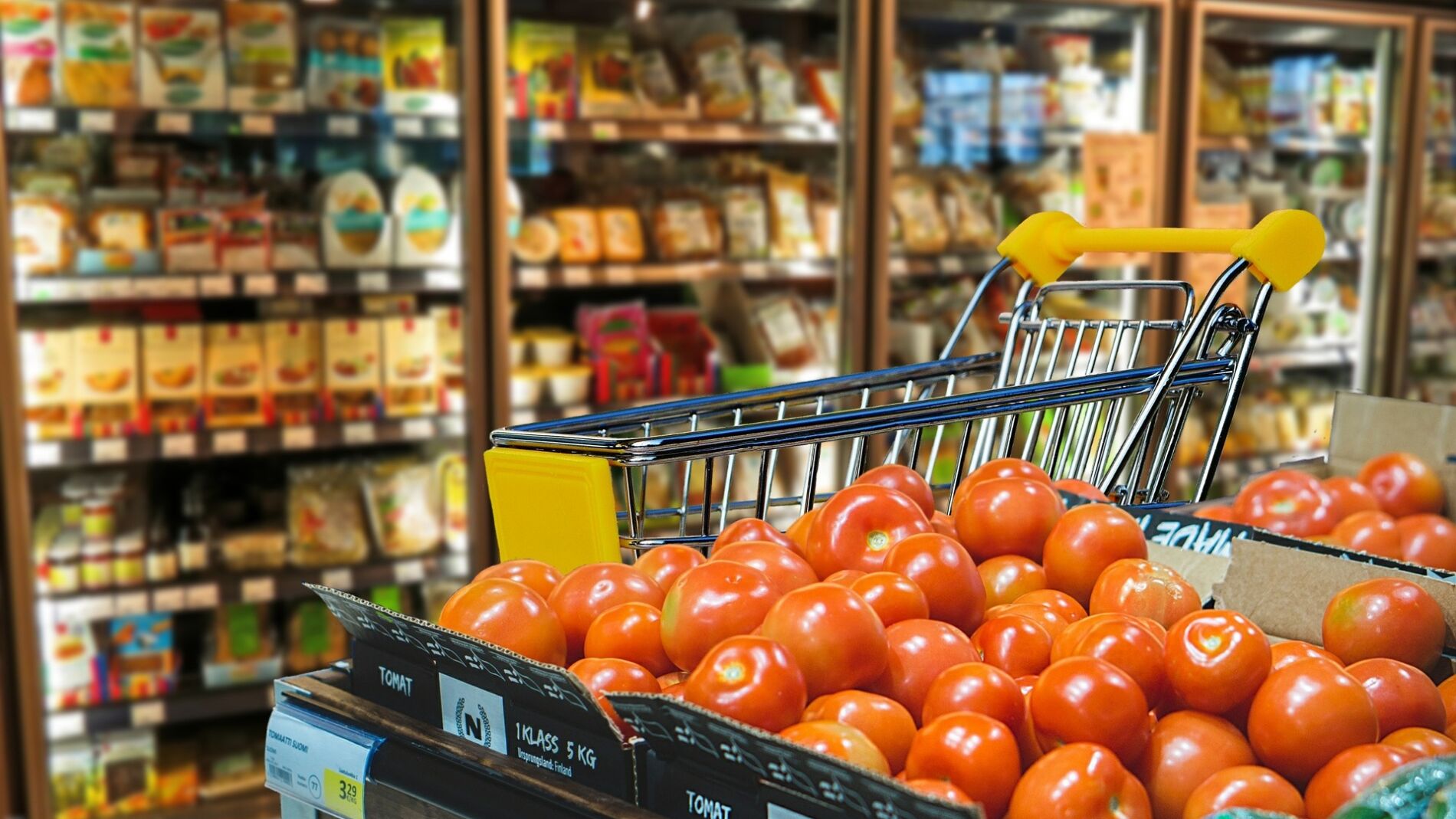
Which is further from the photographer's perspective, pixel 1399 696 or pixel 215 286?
pixel 215 286

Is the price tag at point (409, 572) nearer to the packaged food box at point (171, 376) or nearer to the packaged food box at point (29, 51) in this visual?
the packaged food box at point (171, 376)

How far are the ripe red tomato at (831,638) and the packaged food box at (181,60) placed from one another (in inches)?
88.1

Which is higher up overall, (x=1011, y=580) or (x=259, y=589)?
(x=1011, y=580)

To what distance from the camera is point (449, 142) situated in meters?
3.02

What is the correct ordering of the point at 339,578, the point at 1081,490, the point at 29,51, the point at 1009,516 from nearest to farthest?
the point at 1009,516
the point at 1081,490
the point at 29,51
the point at 339,578

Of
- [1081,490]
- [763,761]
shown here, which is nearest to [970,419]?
[1081,490]

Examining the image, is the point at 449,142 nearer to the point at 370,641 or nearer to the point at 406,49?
the point at 406,49

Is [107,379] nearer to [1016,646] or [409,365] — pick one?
[409,365]

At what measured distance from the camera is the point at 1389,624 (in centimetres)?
91

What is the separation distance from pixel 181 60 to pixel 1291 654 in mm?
2460

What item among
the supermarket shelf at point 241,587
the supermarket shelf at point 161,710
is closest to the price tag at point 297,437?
the supermarket shelf at point 241,587

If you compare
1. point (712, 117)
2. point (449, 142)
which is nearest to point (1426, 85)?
point (712, 117)

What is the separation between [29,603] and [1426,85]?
4.00m

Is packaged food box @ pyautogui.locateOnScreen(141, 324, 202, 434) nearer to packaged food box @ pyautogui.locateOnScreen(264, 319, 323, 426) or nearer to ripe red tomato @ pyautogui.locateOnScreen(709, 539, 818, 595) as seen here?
packaged food box @ pyautogui.locateOnScreen(264, 319, 323, 426)
